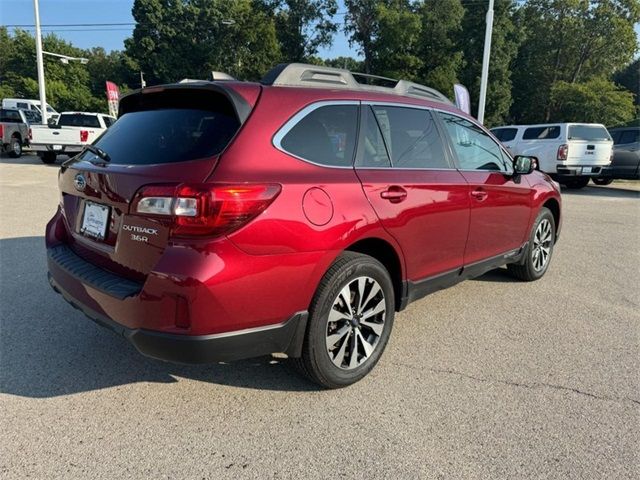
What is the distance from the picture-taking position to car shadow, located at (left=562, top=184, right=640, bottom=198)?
14.2 m

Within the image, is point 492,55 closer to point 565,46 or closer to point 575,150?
point 565,46

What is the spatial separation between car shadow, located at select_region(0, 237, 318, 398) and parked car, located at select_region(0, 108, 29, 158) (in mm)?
18867

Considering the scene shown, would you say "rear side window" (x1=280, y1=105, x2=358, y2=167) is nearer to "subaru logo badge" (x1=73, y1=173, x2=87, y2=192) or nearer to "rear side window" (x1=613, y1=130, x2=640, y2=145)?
"subaru logo badge" (x1=73, y1=173, x2=87, y2=192)

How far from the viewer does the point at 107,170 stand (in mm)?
2725

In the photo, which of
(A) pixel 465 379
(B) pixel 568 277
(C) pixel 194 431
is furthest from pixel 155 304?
(B) pixel 568 277

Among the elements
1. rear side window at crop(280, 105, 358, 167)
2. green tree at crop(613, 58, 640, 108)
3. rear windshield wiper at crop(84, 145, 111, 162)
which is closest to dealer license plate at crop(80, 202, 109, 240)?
rear windshield wiper at crop(84, 145, 111, 162)

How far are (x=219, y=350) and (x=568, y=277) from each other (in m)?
4.50

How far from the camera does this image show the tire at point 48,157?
17.5 m

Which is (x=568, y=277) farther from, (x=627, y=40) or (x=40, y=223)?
(x=627, y=40)

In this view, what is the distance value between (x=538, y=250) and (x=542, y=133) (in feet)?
37.7

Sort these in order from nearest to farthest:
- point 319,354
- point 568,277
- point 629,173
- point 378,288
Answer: point 319,354
point 378,288
point 568,277
point 629,173

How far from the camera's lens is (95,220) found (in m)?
2.82

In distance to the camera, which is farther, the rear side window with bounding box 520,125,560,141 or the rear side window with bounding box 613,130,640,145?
the rear side window with bounding box 613,130,640,145

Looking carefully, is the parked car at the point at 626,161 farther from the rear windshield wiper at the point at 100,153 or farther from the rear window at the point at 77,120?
the rear window at the point at 77,120
